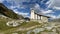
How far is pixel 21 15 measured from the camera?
7.46 metres

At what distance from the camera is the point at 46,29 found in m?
7.32

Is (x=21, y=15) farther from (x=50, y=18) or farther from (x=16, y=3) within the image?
(x=50, y=18)

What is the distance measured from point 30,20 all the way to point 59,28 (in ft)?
4.45

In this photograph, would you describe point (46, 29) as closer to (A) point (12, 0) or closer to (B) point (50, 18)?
(B) point (50, 18)

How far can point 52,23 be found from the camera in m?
7.34

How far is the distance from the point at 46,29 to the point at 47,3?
1202 millimetres

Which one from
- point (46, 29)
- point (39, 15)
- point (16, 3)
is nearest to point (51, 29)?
point (46, 29)

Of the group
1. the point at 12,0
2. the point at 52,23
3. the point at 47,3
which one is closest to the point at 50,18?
the point at 52,23

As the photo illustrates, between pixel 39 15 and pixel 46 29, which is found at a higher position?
pixel 39 15

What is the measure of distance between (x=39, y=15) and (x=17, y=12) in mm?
1021

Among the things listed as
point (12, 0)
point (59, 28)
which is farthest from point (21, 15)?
point (59, 28)

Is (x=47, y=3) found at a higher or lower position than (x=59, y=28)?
higher


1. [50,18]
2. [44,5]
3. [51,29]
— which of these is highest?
[44,5]

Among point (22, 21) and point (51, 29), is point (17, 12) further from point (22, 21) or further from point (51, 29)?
point (51, 29)
